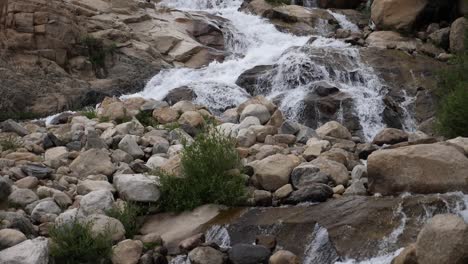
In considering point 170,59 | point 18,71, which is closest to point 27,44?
point 18,71

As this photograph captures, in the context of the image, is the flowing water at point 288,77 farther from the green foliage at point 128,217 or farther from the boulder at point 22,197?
the boulder at point 22,197

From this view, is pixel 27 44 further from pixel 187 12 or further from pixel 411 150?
pixel 411 150

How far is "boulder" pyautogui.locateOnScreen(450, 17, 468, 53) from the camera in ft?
55.0

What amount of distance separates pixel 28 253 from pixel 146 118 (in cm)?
642

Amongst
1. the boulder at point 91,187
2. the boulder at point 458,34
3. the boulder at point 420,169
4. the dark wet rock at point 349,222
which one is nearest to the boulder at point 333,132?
the boulder at point 420,169

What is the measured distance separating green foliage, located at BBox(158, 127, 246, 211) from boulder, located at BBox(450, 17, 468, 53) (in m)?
10.2

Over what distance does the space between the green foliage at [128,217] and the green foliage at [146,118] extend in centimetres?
475

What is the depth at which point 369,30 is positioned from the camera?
19.1m

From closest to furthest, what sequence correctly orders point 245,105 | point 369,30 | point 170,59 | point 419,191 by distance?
point 419,191 → point 245,105 → point 170,59 → point 369,30

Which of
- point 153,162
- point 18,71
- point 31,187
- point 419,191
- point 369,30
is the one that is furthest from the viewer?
point 369,30

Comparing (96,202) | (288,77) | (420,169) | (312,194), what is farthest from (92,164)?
(288,77)

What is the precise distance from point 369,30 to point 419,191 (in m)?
12.4

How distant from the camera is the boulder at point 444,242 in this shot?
5.66 meters

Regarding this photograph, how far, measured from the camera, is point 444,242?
5.72 metres
